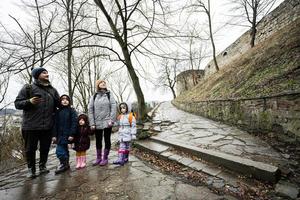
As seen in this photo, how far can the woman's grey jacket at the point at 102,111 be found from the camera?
351 centimetres

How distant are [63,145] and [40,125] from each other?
583 millimetres

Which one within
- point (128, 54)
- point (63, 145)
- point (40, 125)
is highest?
point (128, 54)

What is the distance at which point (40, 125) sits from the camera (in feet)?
10.1

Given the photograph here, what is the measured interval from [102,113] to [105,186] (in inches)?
56.3

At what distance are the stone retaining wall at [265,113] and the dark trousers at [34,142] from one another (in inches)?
→ 191

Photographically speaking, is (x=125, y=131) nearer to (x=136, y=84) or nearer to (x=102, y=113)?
(x=102, y=113)

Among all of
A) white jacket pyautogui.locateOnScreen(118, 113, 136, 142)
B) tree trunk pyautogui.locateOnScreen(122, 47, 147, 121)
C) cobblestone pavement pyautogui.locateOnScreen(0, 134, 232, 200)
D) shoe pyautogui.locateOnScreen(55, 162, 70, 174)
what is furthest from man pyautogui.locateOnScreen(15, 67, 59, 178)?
tree trunk pyautogui.locateOnScreen(122, 47, 147, 121)

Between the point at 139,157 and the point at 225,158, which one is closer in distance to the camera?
the point at 225,158

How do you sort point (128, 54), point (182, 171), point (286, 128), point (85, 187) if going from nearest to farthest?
point (85, 187) < point (182, 171) < point (286, 128) < point (128, 54)

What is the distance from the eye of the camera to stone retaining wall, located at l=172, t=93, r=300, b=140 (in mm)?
3373

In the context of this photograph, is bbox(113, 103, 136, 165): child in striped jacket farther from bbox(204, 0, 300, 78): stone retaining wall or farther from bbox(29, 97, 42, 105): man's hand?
bbox(204, 0, 300, 78): stone retaining wall

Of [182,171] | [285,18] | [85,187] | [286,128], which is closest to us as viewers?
[85,187]

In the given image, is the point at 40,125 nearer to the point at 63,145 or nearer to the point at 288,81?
the point at 63,145

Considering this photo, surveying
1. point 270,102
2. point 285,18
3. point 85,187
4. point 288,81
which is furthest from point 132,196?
point 285,18
